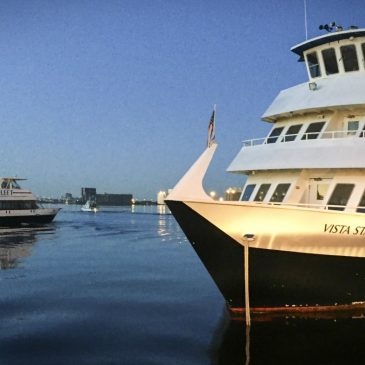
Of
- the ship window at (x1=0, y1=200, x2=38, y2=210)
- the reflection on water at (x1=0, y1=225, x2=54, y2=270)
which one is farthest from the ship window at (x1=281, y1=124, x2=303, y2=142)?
the ship window at (x1=0, y1=200, x2=38, y2=210)

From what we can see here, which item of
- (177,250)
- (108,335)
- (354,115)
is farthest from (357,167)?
(177,250)

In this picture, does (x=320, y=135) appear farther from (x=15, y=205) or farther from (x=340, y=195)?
(x=15, y=205)

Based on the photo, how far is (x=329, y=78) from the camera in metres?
17.3

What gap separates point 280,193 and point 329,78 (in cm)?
532

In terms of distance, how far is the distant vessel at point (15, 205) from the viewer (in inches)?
2515

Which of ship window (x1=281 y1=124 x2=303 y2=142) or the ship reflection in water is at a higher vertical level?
ship window (x1=281 y1=124 x2=303 y2=142)

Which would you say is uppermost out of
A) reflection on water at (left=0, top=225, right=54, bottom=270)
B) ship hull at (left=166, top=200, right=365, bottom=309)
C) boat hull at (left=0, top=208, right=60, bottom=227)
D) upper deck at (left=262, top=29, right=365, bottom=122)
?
upper deck at (left=262, top=29, right=365, bottom=122)

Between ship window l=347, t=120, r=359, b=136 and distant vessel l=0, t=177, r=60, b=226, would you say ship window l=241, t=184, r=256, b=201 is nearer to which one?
ship window l=347, t=120, r=359, b=136

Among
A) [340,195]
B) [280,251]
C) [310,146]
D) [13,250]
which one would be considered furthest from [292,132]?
[13,250]

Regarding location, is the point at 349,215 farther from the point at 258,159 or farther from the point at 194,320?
the point at 194,320

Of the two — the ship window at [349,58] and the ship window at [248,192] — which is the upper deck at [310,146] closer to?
the ship window at [248,192]

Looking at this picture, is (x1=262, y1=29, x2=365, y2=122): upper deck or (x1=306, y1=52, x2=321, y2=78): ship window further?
(x1=306, y1=52, x2=321, y2=78): ship window

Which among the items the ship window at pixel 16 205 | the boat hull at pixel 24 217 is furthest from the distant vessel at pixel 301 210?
the ship window at pixel 16 205

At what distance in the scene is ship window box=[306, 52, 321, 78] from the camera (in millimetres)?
18016
